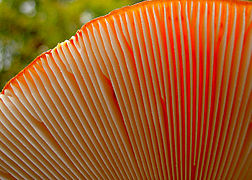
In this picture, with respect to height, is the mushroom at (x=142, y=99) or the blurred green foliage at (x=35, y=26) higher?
the blurred green foliage at (x=35, y=26)

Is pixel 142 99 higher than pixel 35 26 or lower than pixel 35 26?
lower

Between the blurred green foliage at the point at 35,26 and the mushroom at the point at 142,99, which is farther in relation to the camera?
the blurred green foliage at the point at 35,26

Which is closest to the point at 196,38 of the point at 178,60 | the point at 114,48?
the point at 178,60

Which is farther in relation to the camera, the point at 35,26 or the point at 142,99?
the point at 35,26

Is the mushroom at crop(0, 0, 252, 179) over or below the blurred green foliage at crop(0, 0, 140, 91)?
below

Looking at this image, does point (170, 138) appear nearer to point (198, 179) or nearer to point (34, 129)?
point (198, 179)
